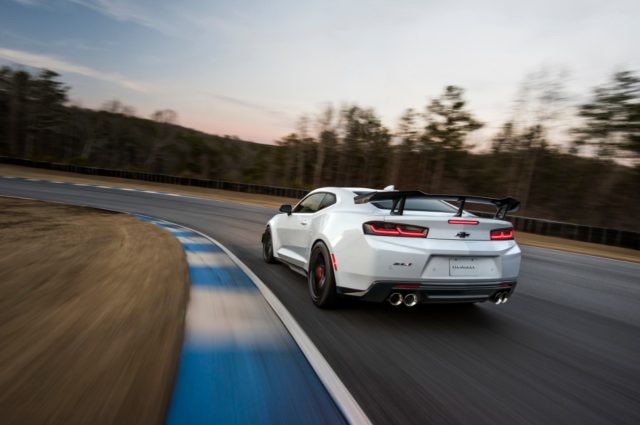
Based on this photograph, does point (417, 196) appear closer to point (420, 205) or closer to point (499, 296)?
point (420, 205)

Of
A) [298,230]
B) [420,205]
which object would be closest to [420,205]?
[420,205]

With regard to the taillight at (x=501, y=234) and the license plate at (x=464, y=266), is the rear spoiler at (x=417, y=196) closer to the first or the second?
the taillight at (x=501, y=234)

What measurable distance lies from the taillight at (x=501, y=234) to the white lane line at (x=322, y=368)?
203 centimetres

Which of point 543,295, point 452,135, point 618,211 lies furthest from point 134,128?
point 543,295

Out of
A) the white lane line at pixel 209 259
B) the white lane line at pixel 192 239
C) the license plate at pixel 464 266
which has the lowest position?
the white lane line at pixel 192 239

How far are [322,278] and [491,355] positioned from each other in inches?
74.5

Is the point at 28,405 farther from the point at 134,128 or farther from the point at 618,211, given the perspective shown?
the point at 134,128

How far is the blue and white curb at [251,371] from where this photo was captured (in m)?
2.39

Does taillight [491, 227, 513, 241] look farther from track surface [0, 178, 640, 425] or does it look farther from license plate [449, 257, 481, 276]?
track surface [0, 178, 640, 425]

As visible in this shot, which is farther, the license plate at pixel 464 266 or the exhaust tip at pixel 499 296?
the exhaust tip at pixel 499 296

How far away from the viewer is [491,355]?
3479mm

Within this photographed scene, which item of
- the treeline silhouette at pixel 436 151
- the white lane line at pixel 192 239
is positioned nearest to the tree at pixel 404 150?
the treeline silhouette at pixel 436 151

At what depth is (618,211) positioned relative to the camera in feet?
96.9

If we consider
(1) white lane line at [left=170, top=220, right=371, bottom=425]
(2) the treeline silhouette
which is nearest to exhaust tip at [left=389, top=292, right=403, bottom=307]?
(1) white lane line at [left=170, top=220, right=371, bottom=425]
